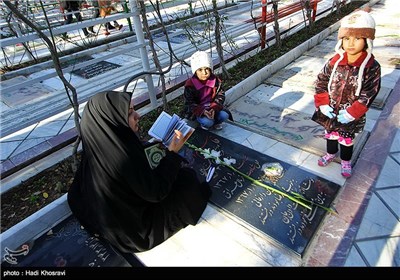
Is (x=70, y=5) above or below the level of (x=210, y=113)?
above

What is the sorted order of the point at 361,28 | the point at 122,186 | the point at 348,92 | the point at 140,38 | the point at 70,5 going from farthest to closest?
1. the point at 70,5
2. the point at 140,38
3. the point at 348,92
4. the point at 361,28
5. the point at 122,186

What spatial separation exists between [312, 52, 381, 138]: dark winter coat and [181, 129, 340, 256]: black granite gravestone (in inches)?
20.3

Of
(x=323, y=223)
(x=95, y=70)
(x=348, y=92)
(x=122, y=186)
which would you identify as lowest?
(x=323, y=223)

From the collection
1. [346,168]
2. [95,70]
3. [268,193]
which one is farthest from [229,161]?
[95,70]

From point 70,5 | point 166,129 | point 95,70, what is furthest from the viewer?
point 70,5

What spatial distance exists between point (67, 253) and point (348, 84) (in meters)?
2.45

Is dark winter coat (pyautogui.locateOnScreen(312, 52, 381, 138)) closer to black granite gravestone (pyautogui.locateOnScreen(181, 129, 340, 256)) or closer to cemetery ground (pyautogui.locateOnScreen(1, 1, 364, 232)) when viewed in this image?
black granite gravestone (pyautogui.locateOnScreen(181, 129, 340, 256))

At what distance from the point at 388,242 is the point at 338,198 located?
453 mm

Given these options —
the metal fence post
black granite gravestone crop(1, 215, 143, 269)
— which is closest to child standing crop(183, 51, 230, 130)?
the metal fence post

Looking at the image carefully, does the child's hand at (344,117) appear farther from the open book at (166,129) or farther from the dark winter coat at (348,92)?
the open book at (166,129)

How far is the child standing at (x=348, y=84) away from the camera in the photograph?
2004 millimetres

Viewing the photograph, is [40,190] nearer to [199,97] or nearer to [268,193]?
[199,97]

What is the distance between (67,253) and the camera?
197cm

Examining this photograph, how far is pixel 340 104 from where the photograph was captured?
7.39ft
